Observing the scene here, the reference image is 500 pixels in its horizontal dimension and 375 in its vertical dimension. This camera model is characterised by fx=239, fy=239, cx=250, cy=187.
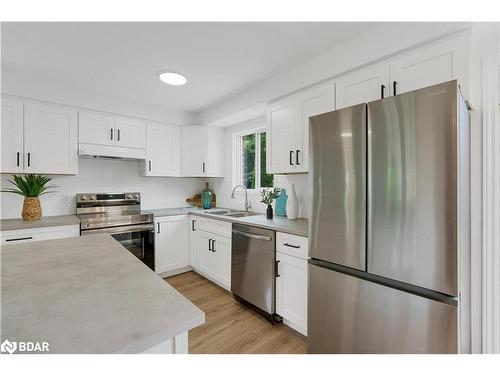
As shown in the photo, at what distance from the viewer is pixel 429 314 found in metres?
1.15

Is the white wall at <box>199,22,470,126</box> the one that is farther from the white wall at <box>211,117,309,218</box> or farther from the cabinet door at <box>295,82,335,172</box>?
the white wall at <box>211,117,309,218</box>

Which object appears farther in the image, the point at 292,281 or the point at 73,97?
the point at 73,97

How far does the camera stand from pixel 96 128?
9.38 feet

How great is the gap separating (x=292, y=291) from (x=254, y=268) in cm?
43

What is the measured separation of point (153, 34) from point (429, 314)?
7.95 ft

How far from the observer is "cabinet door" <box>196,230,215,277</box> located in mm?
2918

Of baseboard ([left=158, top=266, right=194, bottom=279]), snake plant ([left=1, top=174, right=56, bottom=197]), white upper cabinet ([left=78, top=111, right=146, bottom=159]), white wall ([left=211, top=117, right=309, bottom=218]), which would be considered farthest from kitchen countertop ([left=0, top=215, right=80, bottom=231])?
white wall ([left=211, top=117, right=309, bottom=218])

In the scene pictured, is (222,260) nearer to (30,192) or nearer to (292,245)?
(292,245)

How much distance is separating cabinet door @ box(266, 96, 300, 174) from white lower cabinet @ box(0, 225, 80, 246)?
214 cm

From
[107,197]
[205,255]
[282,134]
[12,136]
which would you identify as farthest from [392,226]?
[12,136]

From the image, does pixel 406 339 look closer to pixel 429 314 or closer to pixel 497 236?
pixel 429 314
